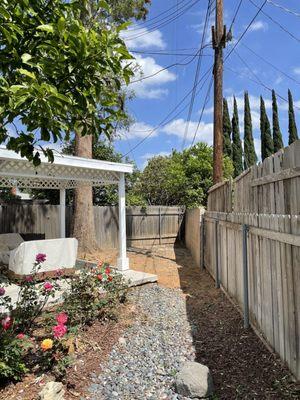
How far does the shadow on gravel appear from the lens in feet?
9.64

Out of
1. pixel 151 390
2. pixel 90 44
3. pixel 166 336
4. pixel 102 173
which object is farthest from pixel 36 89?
pixel 102 173

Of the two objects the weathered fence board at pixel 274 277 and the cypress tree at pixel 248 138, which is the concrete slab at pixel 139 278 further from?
the cypress tree at pixel 248 138

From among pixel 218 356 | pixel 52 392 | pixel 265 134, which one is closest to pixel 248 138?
→ pixel 265 134

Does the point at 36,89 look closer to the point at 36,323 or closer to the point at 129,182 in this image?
the point at 36,323

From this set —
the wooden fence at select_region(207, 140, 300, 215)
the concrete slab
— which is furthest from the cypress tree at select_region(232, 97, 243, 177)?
the wooden fence at select_region(207, 140, 300, 215)

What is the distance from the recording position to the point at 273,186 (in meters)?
3.28

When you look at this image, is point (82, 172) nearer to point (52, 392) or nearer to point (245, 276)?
point (245, 276)

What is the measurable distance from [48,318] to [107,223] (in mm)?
9316

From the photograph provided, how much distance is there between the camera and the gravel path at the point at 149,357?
317cm

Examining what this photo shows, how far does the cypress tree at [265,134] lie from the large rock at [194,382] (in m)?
29.1

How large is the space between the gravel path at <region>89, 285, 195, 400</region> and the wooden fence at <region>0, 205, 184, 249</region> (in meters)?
7.67

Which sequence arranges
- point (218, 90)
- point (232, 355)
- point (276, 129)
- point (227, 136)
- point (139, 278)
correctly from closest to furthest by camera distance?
point (232, 355), point (139, 278), point (218, 90), point (227, 136), point (276, 129)

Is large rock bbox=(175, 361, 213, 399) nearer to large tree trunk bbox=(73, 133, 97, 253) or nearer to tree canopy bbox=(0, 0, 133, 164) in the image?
tree canopy bbox=(0, 0, 133, 164)

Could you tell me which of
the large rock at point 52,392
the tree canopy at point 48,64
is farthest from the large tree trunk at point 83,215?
the tree canopy at point 48,64
